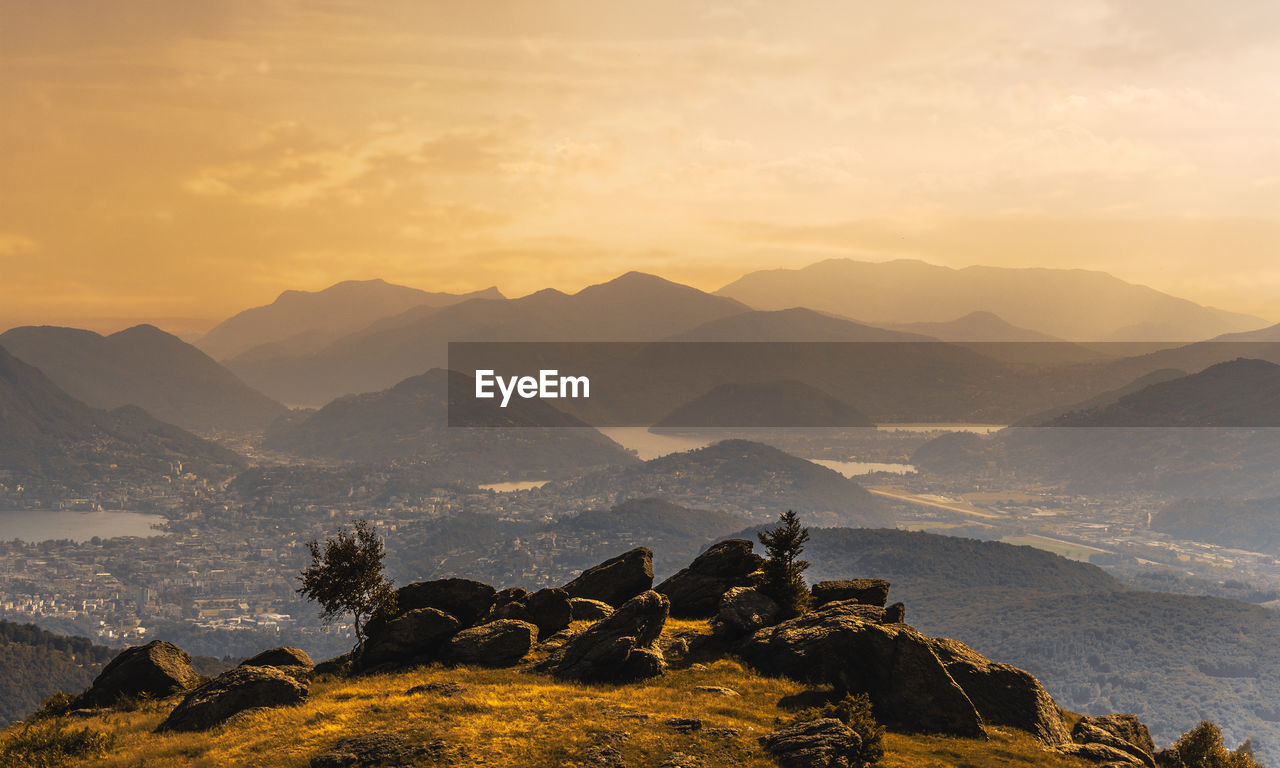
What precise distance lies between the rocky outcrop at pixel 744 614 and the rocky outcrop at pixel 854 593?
517 cm

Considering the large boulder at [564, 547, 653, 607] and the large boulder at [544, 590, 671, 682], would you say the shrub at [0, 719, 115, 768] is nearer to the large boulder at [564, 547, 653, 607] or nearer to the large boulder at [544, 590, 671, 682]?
the large boulder at [544, 590, 671, 682]

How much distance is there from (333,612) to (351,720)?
67.5 feet

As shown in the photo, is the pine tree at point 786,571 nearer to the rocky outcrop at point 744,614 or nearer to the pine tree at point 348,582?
the rocky outcrop at point 744,614

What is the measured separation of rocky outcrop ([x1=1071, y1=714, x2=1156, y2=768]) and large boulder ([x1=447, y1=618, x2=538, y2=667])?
116ft

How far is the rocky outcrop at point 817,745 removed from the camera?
128ft

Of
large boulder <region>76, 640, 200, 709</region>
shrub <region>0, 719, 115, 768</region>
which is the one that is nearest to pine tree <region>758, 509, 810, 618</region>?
large boulder <region>76, 640, 200, 709</region>

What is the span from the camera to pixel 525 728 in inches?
1639

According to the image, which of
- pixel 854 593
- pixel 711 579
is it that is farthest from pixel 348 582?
pixel 854 593

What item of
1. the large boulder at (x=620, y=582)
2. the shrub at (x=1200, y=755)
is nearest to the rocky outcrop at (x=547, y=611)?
the large boulder at (x=620, y=582)

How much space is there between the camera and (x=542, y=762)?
38.2 meters

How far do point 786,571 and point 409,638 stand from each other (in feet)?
95.8

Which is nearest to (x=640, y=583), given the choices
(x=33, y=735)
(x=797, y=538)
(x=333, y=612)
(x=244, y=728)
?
(x=797, y=538)

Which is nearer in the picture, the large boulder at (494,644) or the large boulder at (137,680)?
the large boulder at (137,680)

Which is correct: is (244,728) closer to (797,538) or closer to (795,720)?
(795,720)
